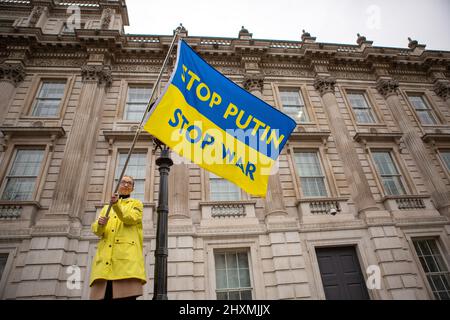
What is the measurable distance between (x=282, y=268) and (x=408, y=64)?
1524 cm

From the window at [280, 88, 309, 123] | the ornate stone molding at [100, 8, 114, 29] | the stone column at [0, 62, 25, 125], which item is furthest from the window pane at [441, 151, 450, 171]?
the stone column at [0, 62, 25, 125]

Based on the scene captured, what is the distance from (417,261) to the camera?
9.90 m

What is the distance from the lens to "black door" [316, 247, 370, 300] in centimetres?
927

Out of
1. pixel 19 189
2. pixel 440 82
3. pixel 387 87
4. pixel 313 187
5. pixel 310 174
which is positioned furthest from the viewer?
pixel 440 82

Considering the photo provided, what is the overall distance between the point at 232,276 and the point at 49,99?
11.9m

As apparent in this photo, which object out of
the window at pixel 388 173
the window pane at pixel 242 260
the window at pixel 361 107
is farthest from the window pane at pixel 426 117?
the window pane at pixel 242 260

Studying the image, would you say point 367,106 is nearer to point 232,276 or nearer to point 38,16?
point 232,276

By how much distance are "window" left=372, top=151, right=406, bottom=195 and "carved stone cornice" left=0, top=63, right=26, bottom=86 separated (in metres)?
17.9

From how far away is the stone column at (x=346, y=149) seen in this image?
10.9 m

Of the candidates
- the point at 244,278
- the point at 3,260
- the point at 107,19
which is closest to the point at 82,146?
the point at 3,260

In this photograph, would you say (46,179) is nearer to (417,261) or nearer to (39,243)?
(39,243)

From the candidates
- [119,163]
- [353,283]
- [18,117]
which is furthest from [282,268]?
[18,117]

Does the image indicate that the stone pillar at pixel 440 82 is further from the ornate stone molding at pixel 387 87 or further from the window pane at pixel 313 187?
the window pane at pixel 313 187

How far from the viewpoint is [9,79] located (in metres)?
12.2
